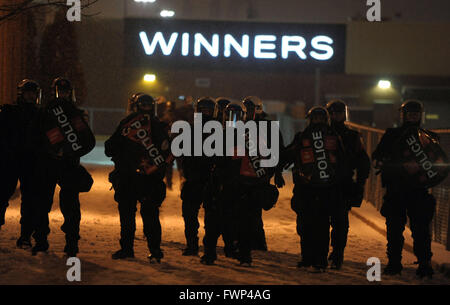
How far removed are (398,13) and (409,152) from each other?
50.1 meters

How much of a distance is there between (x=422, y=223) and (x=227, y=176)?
2.13m

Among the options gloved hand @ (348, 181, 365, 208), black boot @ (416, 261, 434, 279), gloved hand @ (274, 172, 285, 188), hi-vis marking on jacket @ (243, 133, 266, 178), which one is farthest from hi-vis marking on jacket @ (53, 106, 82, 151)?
black boot @ (416, 261, 434, 279)

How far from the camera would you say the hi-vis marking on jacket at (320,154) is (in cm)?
871

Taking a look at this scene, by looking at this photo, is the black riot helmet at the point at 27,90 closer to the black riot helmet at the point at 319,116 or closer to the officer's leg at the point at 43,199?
the officer's leg at the point at 43,199

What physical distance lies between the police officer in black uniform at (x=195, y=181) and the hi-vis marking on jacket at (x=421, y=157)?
7.42ft

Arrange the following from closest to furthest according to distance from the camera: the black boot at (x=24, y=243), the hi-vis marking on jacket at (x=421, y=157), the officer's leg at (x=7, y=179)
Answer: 1. the hi-vis marking on jacket at (x=421, y=157)
2. the officer's leg at (x=7, y=179)
3. the black boot at (x=24, y=243)

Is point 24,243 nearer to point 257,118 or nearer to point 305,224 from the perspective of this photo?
point 257,118

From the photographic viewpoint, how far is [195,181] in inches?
388

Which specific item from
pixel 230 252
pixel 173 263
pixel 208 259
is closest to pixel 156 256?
pixel 173 263

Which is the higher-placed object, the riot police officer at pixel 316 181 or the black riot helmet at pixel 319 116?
the black riot helmet at pixel 319 116

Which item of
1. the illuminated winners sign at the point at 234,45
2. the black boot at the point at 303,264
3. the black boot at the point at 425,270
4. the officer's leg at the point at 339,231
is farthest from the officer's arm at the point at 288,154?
the illuminated winners sign at the point at 234,45

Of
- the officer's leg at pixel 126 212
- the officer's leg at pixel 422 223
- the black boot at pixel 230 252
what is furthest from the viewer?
the black boot at pixel 230 252

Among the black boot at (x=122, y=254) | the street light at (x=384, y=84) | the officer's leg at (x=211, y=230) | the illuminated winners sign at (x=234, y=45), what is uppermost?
the illuminated winners sign at (x=234, y=45)

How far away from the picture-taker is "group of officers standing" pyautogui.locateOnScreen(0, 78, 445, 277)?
8.82m
